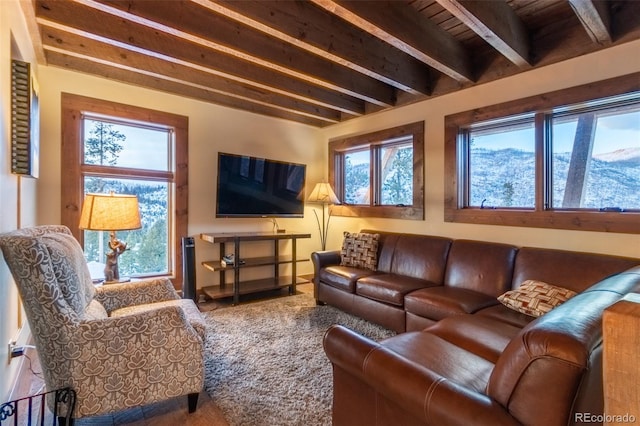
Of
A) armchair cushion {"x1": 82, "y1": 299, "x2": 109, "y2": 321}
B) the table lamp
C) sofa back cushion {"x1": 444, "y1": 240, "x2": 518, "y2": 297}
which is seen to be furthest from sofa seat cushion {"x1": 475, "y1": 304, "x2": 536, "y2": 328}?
the table lamp

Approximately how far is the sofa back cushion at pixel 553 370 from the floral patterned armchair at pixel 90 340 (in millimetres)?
1504

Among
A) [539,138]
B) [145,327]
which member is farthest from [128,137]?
[539,138]

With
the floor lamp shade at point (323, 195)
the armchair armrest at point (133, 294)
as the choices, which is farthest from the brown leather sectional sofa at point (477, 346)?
the armchair armrest at point (133, 294)

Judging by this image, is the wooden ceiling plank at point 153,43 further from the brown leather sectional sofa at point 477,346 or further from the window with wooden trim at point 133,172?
the brown leather sectional sofa at point 477,346

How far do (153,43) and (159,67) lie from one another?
51cm

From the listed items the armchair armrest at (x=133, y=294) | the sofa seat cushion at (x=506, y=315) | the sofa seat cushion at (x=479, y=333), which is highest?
the armchair armrest at (x=133, y=294)

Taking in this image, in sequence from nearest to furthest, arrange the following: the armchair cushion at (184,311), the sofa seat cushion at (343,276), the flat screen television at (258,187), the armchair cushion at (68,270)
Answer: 1. the armchair cushion at (68,270)
2. the armchair cushion at (184,311)
3. the sofa seat cushion at (343,276)
4. the flat screen television at (258,187)

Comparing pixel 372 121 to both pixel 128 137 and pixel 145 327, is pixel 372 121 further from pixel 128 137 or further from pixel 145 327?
pixel 145 327

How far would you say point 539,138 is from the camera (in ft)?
9.08

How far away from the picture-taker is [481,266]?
2.78 metres

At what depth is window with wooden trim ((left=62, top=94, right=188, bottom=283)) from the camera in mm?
3037

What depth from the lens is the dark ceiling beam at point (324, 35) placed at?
2087mm

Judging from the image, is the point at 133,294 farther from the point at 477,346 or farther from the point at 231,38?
the point at 477,346

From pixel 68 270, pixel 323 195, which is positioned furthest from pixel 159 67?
pixel 323 195
